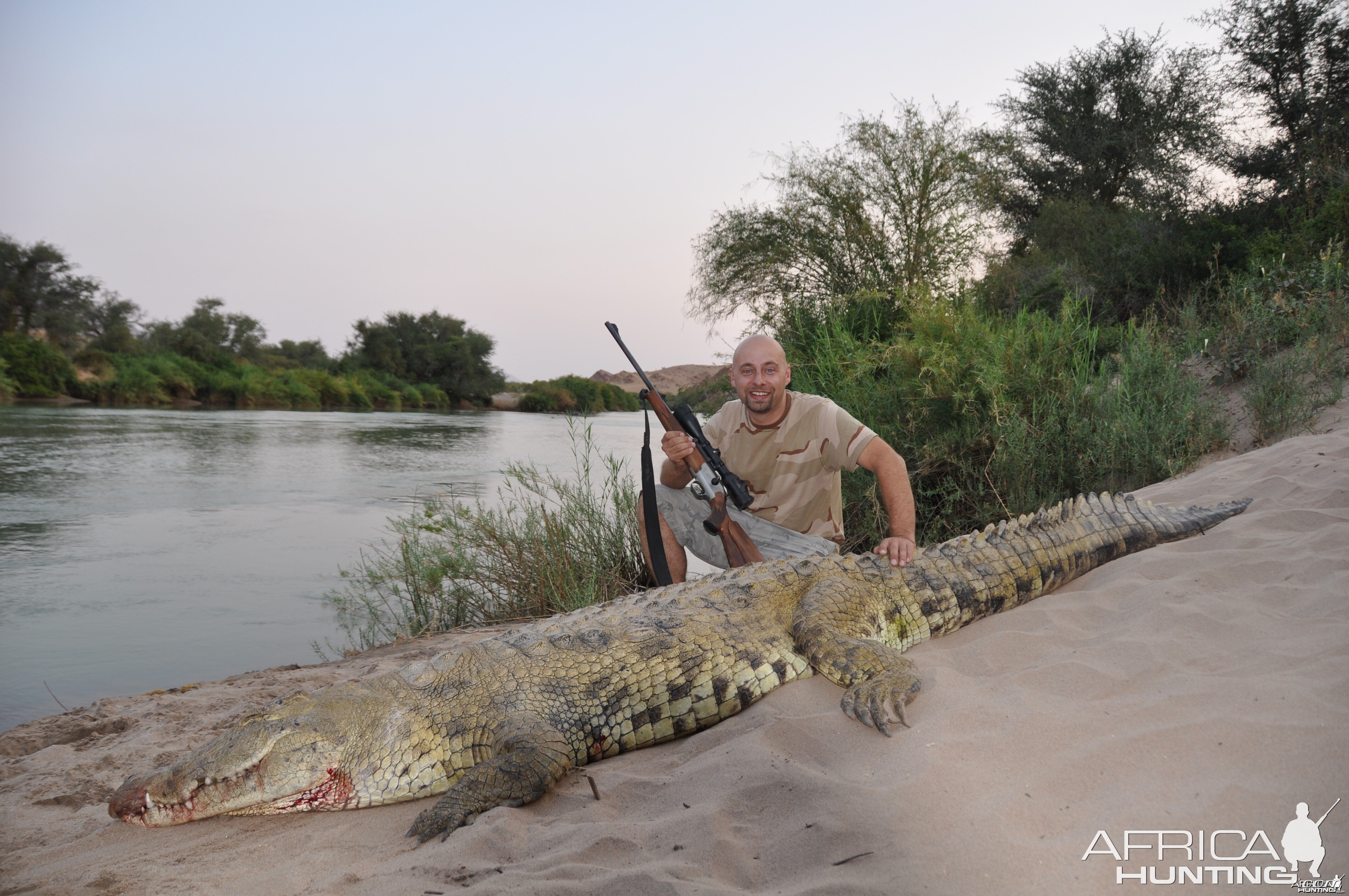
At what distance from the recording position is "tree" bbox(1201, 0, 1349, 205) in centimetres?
1284

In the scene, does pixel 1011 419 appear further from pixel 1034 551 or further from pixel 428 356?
pixel 428 356

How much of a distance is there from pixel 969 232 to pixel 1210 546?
11044 millimetres

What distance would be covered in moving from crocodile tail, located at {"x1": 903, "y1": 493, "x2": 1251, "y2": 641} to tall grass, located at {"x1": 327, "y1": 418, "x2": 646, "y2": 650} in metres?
2.32

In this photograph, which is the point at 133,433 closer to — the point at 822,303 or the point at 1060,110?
the point at 822,303

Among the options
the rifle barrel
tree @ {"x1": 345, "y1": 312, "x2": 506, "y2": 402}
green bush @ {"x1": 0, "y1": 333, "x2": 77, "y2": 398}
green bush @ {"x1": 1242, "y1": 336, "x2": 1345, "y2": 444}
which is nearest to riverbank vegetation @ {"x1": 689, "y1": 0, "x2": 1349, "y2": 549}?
green bush @ {"x1": 1242, "y1": 336, "x2": 1345, "y2": 444}

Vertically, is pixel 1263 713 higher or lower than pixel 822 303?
lower

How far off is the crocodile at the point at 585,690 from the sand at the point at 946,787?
0.09 m

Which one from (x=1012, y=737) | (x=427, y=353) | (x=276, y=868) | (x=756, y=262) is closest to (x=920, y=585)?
(x=1012, y=737)

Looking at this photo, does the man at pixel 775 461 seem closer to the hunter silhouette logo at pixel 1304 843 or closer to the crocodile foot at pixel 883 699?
the crocodile foot at pixel 883 699

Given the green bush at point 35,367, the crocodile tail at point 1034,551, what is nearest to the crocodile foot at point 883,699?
the crocodile tail at point 1034,551

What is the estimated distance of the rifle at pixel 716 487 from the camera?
4.15 m

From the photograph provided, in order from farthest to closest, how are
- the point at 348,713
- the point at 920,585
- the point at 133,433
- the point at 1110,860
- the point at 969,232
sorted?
the point at 133,433 < the point at 969,232 < the point at 920,585 < the point at 348,713 < the point at 1110,860

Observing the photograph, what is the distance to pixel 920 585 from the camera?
10.1 ft

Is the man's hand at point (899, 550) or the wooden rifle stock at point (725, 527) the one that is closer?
the man's hand at point (899, 550)
